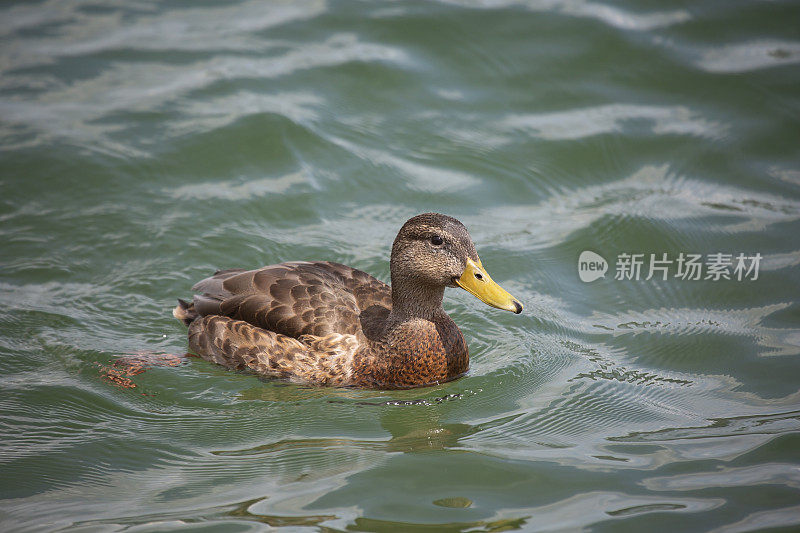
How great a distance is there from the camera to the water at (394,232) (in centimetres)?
574

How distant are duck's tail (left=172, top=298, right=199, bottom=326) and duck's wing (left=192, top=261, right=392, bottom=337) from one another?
0.59 ft

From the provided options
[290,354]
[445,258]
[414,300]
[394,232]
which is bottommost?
[290,354]

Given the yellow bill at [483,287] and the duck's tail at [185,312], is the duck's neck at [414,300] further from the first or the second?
the duck's tail at [185,312]

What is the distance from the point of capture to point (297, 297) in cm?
730

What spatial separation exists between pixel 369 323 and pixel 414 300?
1.51 feet

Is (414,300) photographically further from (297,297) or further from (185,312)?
(185,312)

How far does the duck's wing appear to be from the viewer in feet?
23.7

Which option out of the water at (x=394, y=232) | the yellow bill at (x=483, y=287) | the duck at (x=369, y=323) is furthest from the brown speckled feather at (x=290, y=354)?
the yellow bill at (x=483, y=287)

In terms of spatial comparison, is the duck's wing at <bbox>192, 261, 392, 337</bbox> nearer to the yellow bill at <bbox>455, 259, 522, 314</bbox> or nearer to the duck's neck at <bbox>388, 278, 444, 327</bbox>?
the duck's neck at <bbox>388, 278, 444, 327</bbox>

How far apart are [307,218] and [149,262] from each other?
6.09ft

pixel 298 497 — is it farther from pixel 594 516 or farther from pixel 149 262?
pixel 149 262

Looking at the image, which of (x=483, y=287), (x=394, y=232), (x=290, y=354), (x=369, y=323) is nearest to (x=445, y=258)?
(x=483, y=287)

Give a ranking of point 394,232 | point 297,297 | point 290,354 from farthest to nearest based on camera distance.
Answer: point 394,232 < point 297,297 < point 290,354

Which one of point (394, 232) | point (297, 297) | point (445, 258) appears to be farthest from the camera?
point (394, 232)
